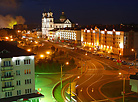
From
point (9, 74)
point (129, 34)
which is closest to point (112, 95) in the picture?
point (9, 74)

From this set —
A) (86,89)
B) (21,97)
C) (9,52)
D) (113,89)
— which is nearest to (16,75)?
(21,97)

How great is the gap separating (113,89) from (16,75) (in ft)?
41.4

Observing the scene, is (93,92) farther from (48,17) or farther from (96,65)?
(48,17)

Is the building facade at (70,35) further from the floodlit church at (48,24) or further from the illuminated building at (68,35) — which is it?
the floodlit church at (48,24)

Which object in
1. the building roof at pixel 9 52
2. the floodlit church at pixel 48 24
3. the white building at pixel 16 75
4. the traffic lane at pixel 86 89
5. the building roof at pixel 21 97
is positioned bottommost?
the traffic lane at pixel 86 89

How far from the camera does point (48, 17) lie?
130750 millimetres

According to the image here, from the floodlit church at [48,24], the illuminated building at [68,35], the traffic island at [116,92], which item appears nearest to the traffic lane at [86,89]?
the traffic island at [116,92]

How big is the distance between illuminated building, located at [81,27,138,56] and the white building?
33.1 metres

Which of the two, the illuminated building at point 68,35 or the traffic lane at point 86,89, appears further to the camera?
the illuminated building at point 68,35

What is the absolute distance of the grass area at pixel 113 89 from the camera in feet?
89.2

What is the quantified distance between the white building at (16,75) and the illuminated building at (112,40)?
109 ft

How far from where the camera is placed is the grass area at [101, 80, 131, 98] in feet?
89.2

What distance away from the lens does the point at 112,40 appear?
63.2 meters

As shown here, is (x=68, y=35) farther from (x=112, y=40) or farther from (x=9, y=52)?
(x=9, y=52)
